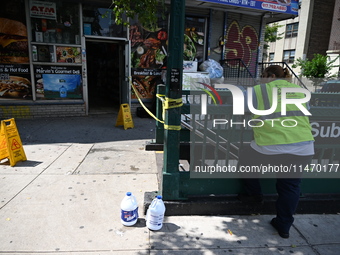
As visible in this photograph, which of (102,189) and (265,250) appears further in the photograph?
(102,189)

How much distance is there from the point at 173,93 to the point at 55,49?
653cm

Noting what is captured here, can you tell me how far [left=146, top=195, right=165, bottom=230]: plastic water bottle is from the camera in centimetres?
276

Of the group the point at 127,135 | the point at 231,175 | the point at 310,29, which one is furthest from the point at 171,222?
the point at 310,29

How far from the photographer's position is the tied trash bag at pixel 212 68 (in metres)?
9.21

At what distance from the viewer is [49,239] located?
103 inches

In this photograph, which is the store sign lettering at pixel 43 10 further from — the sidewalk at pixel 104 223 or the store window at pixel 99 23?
the sidewalk at pixel 104 223

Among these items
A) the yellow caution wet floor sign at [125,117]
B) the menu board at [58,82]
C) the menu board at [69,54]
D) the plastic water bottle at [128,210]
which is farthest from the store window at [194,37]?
the plastic water bottle at [128,210]

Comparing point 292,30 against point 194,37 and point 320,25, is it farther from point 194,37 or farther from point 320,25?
point 194,37

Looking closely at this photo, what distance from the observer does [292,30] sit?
3008 cm

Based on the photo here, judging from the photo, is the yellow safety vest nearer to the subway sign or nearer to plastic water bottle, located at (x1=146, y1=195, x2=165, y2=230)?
the subway sign

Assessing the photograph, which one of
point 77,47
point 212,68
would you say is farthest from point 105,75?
point 212,68

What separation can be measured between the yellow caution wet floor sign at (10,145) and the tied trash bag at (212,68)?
260 inches

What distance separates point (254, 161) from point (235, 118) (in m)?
0.56

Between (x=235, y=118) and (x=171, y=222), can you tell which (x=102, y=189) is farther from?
(x=235, y=118)
